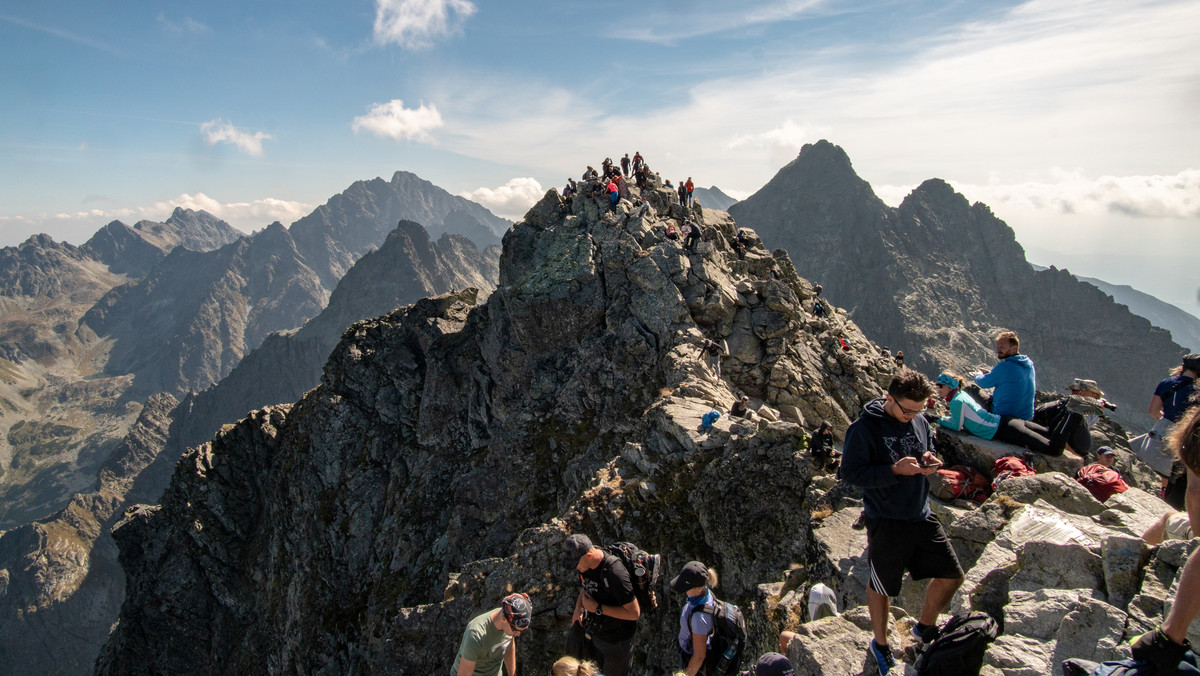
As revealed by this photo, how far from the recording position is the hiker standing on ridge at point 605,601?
951cm

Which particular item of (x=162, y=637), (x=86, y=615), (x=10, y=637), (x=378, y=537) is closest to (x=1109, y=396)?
(x=378, y=537)

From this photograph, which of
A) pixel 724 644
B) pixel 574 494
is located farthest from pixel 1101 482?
pixel 574 494

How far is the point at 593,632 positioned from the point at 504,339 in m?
33.5

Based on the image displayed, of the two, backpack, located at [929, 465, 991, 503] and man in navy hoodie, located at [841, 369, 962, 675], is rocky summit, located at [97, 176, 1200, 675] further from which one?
man in navy hoodie, located at [841, 369, 962, 675]

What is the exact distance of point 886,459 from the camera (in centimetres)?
698

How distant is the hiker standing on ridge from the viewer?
9.51 m

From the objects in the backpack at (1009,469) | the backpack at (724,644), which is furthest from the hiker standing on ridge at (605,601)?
the backpack at (1009,469)

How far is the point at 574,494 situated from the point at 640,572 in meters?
15.3

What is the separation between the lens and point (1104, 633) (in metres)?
6.42

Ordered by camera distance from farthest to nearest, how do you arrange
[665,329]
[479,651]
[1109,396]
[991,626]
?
[1109,396]
[665,329]
[479,651]
[991,626]

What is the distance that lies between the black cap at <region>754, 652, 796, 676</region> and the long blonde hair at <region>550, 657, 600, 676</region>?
3551 mm

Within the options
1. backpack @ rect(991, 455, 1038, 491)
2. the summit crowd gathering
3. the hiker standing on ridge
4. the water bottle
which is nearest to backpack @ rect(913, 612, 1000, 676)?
the summit crowd gathering

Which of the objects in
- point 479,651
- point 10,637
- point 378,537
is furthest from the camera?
point 10,637

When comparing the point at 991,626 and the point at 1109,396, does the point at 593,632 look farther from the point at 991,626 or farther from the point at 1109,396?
the point at 1109,396
